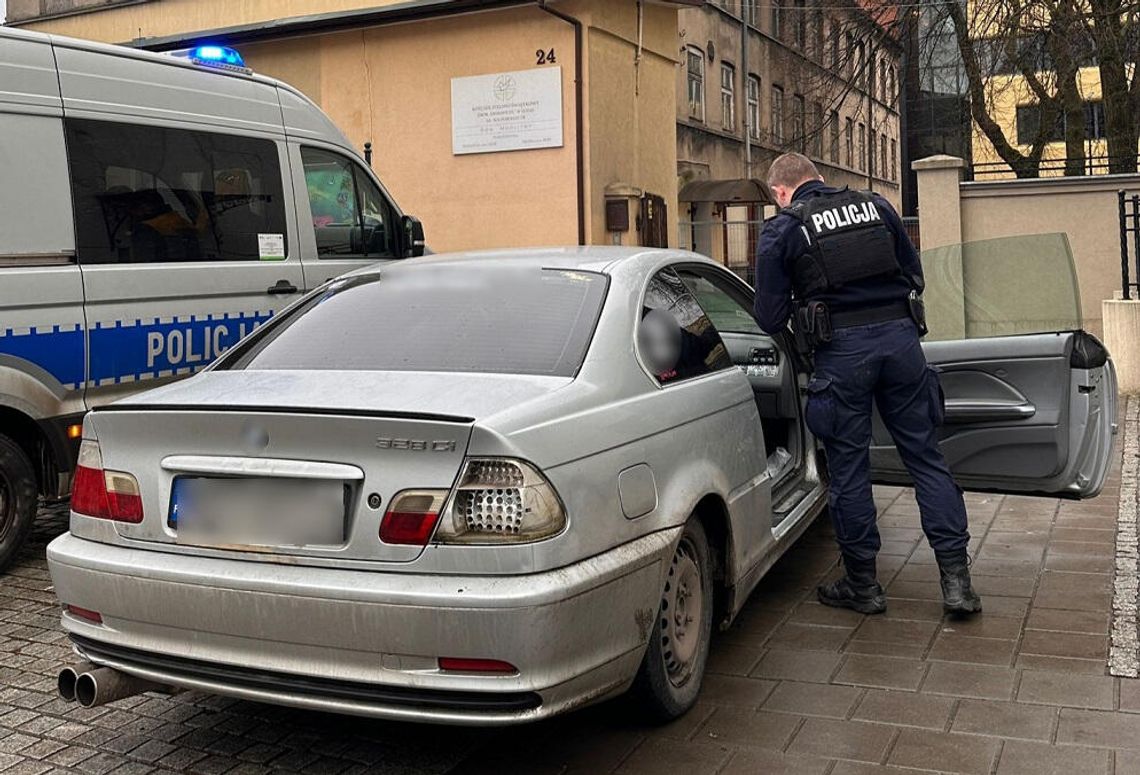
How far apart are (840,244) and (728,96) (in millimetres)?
26613

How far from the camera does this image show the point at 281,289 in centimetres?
725

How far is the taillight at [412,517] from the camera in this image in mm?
3092

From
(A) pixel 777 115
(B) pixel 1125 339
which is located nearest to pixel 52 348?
(B) pixel 1125 339

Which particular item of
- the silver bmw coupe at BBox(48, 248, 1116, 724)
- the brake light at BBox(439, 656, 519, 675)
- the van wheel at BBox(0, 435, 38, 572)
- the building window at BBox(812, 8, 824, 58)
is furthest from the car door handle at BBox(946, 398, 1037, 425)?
the building window at BBox(812, 8, 824, 58)

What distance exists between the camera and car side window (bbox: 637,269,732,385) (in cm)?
404

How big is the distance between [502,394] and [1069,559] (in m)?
3.57

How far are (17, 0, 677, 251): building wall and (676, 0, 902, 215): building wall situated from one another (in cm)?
604

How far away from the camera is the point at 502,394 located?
337cm

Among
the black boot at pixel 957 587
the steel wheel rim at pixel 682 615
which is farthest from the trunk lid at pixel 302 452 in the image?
the black boot at pixel 957 587

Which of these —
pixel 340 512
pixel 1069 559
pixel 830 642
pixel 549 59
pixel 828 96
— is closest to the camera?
pixel 340 512

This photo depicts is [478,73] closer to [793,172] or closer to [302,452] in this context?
[793,172]

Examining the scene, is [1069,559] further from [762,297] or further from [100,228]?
[100,228]

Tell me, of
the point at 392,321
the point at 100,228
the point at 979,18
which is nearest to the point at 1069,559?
the point at 392,321

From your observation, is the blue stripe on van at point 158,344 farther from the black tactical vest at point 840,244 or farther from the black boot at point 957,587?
the black boot at point 957,587
